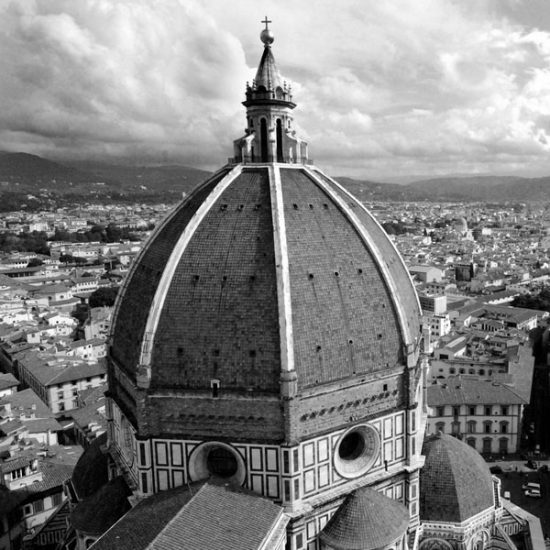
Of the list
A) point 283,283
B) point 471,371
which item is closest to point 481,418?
point 471,371

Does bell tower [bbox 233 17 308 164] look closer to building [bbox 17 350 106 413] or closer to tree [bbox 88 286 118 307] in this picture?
building [bbox 17 350 106 413]

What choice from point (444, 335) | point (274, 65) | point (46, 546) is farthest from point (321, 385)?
point (444, 335)

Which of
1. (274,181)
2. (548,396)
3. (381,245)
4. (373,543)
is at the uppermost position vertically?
(274,181)

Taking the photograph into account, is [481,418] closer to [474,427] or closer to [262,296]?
[474,427]

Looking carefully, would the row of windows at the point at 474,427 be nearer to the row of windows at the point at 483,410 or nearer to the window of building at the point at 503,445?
the window of building at the point at 503,445

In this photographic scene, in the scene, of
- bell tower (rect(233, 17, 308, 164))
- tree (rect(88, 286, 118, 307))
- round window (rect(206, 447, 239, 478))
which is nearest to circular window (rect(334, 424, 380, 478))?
round window (rect(206, 447, 239, 478))

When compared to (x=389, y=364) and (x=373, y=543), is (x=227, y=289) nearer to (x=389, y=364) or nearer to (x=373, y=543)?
(x=389, y=364)

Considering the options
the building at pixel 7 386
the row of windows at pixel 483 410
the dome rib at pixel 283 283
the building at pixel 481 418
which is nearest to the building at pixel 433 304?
the building at pixel 481 418
